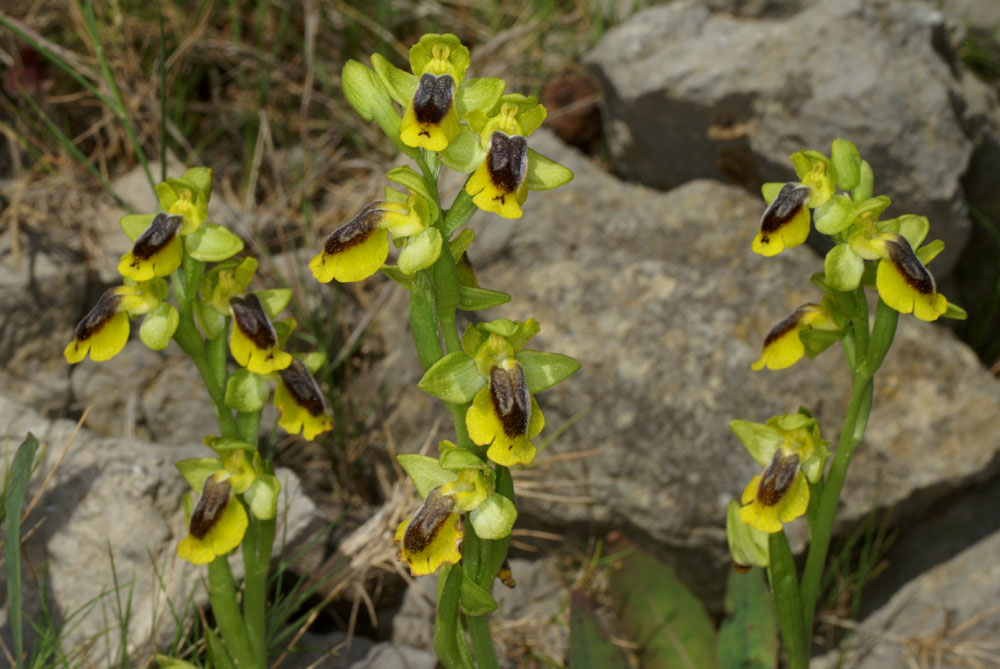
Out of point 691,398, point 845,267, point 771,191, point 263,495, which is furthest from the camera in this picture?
point 691,398

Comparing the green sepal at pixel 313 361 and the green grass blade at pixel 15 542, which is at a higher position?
the green sepal at pixel 313 361

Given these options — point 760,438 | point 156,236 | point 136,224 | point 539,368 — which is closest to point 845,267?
point 760,438

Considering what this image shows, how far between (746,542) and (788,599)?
0.18 metres

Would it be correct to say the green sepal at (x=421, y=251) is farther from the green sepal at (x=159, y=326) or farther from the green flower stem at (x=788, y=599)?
the green flower stem at (x=788, y=599)

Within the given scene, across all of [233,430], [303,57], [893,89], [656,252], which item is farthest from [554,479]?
[303,57]

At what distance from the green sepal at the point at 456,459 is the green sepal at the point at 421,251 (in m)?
0.38

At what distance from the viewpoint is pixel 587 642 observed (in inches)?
106

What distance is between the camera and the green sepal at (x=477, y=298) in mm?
2023

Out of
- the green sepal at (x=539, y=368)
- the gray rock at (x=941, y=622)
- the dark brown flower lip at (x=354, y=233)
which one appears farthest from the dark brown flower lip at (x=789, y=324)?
the gray rock at (x=941, y=622)

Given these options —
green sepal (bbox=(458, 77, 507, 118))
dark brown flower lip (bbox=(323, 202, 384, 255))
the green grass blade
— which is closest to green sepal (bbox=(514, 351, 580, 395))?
dark brown flower lip (bbox=(323, 202, 384, 255))

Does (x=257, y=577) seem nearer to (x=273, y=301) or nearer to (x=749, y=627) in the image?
(x=273, y=301)

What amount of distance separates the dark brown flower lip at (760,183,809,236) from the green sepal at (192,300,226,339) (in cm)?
135

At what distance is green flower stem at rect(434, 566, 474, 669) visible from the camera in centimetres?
216

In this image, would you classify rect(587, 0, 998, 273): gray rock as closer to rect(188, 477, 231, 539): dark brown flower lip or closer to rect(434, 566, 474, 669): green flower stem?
rect(434, 566, 474, 669): green flower stem
